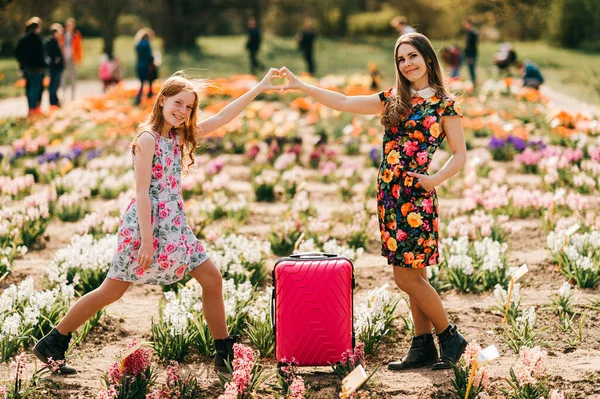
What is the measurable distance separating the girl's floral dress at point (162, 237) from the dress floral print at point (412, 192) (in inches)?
39.2

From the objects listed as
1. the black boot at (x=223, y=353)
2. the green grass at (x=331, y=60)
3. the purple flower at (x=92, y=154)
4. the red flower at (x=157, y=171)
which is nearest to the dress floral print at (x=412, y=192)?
the black boot at (x=223, y=353)

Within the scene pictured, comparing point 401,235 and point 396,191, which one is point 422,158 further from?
point 401,235

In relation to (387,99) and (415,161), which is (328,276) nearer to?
(415,161)

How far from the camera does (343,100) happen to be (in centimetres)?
428

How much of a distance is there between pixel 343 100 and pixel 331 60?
24.8 m

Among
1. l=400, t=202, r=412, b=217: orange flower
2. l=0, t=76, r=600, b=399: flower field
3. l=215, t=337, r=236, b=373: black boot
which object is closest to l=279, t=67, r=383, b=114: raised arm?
l=400, t=202, r=412, b=217: orange flower

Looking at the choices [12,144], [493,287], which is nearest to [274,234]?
[493,287]

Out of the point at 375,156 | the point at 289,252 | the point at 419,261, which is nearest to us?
the point at 419,261

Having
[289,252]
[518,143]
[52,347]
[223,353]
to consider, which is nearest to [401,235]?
[223,353]

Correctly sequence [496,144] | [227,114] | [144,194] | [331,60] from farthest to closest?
[331,60]
[496,144]
[227,114]
[144,194]

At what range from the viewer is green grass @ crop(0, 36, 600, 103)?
22.0 m

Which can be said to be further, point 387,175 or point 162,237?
point 387,175

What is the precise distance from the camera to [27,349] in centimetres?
435

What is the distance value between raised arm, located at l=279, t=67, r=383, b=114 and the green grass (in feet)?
46.5
